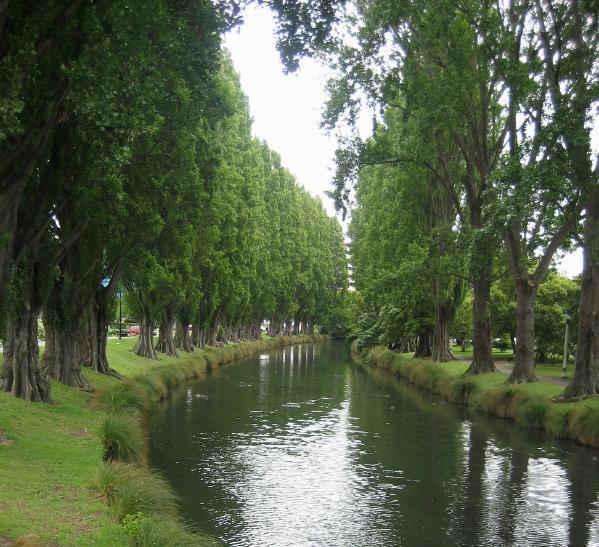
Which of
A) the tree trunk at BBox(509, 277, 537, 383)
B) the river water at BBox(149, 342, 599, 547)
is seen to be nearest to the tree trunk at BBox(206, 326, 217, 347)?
the river water at BBox(149, 342, 599, 547)

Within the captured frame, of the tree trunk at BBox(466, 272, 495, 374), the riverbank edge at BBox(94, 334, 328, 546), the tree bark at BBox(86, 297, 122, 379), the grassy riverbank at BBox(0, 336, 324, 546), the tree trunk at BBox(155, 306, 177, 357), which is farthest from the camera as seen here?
the tree trunk at BBox(155, 306, 177, 357)

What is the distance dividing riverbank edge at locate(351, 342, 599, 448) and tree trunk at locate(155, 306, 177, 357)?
14.1 metres

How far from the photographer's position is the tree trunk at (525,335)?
90.3 ft

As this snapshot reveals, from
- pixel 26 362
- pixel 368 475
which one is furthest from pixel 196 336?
pixel 368 475

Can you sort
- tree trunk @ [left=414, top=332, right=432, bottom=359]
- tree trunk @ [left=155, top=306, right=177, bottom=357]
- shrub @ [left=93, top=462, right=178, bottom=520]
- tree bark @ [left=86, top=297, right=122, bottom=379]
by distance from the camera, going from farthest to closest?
tree trunk @ [left=414, top=332, right=432, bottom=359] → tree trunk @ [left=155, top=306, right=177, bottom=357] → tree bark @ [left=86, top=297, right=122, bottom=379] → shrub @ [left=93, top=462, right=178, bottom=520]

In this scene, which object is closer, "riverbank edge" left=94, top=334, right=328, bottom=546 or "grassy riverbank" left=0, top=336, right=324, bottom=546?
"grassy riverbank" left=0, top=336, right=324, bottom=546

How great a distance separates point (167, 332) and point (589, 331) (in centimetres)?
2520

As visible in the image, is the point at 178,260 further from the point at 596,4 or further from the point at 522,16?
the point at 596,4

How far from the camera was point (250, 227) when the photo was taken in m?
54.4

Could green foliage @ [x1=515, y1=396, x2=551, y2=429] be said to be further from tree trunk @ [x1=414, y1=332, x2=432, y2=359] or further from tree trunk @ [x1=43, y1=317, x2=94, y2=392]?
tree trunk @ [x1=414, y1=332, x2=432, y2=359]

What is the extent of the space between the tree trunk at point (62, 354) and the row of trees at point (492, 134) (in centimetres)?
1278

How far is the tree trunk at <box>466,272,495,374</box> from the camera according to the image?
32281 mm

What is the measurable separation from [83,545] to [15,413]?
28.8 feet

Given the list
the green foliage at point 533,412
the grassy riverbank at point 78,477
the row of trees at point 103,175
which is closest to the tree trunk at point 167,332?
the row of trees at point 103,175
